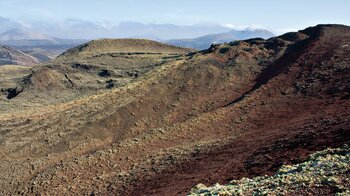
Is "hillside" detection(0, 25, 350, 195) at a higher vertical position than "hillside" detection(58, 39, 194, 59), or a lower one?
lower

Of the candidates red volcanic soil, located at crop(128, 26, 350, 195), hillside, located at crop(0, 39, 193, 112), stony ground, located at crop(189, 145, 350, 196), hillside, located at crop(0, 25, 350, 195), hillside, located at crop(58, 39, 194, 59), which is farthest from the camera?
hillside, located at crop(58, 39, 194, 59)

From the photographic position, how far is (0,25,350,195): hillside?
22953 mm

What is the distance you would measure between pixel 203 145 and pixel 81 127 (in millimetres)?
12123

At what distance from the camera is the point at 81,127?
3428cm

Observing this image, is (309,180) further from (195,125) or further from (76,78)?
(76,78)

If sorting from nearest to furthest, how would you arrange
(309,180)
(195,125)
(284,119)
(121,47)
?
(309,180) < (284,119) < (195,125) < (121,47)

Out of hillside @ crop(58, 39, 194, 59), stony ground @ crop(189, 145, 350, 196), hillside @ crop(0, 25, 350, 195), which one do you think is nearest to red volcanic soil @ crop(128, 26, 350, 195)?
hillside @ crop(0, 25, 350, 195)

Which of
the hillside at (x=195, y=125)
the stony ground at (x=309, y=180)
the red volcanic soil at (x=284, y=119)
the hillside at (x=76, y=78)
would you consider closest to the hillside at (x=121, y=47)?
the hillside at (x=76, y=78)

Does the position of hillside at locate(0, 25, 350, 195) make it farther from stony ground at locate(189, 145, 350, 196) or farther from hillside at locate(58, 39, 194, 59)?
hillside at locate(58, 39, 194, 59)

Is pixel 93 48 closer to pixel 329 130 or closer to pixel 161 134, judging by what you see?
pixel 161 134

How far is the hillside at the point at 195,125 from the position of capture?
22953 millimetres

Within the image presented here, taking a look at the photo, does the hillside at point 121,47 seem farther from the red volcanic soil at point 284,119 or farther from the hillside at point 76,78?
the red volcanic soil at point 284,119

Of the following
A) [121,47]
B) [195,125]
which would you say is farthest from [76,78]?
[195,125]

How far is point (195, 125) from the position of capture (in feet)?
102
